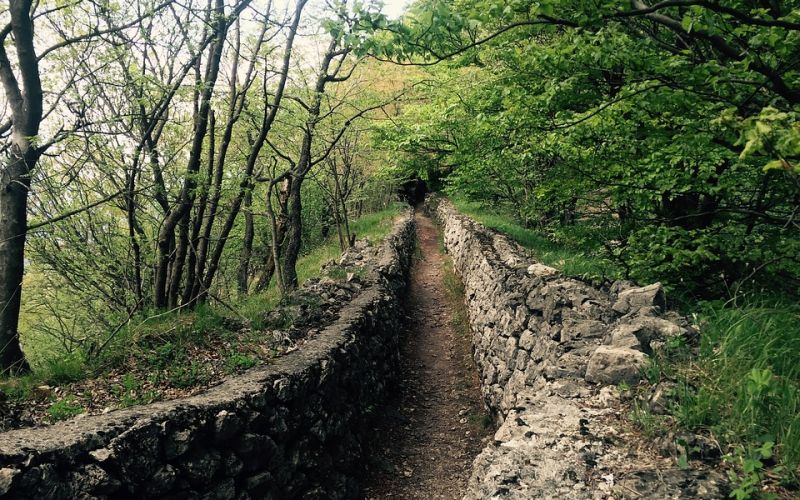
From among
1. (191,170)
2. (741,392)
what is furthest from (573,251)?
(191,170)

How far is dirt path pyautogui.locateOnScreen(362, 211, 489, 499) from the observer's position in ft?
21.6

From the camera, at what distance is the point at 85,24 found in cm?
705

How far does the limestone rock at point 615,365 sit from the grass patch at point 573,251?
2.23 metres

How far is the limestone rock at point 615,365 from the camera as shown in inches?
162

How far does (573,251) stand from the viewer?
1018 cm

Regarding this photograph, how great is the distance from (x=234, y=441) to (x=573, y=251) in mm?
8204

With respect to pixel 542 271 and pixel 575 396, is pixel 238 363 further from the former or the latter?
pixel 542 271

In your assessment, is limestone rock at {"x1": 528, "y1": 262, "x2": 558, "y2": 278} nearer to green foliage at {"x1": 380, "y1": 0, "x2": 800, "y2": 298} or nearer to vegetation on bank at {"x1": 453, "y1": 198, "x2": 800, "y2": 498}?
green foliage at {"x1": 380, "y1": 0, "x2": 800, "y2": 298}

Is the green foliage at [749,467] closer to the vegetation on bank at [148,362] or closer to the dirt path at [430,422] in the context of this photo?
the dirt path at [430,422]

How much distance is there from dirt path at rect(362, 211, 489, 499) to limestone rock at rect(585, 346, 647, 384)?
314 cm

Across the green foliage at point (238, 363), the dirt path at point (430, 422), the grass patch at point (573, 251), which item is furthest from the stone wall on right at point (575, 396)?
the green foliage at point (238, 363)

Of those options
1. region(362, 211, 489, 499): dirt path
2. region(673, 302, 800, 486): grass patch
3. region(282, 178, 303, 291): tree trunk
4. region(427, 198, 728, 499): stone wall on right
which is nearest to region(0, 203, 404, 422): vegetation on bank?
region(362, 211, 489, 499): dirt path

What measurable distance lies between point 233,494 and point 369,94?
34.4 ft

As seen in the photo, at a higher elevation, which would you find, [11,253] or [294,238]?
[11,253]
